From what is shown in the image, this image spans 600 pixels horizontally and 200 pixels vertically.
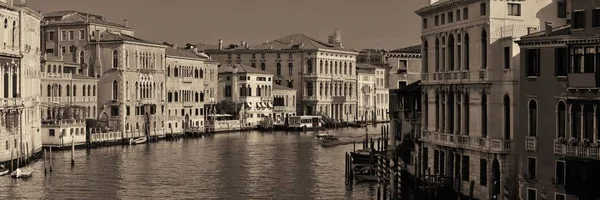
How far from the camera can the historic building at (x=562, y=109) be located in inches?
634

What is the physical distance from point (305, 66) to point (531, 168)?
173ft

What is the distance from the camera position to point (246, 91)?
62656 mm

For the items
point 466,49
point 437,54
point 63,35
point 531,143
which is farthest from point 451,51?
point 63,35

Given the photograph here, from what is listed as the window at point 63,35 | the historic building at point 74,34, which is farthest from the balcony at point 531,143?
the window at point 63,35

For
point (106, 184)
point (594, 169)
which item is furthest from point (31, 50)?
point (594, 169)

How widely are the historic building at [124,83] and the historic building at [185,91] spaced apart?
2571 mm

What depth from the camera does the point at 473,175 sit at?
66.9ft

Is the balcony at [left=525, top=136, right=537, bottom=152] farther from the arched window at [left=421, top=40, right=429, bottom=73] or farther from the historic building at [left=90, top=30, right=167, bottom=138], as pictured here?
the historic building at [left=90, top=30, right=167, bottom=138]

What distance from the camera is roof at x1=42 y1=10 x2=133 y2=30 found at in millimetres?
50481

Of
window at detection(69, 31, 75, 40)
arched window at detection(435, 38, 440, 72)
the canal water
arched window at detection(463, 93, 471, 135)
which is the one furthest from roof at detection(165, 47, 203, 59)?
arched window at detection(463, 93, 471, 135)

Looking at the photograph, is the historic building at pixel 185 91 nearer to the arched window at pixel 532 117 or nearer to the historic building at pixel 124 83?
the historic building at pixel 124 83

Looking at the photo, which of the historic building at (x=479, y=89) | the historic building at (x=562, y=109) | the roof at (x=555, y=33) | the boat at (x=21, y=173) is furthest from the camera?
the boat at (x=21, y=173)

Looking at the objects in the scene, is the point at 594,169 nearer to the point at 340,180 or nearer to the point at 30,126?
the point at 340,180

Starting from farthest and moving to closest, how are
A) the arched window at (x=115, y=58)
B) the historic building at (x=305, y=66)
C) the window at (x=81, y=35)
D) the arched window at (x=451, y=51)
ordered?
the historic building at (x=305, y=66)
the window at (x=81, y=35)
the arched window at (x=115, y=58)
the arched window at (x=451, y=51)
